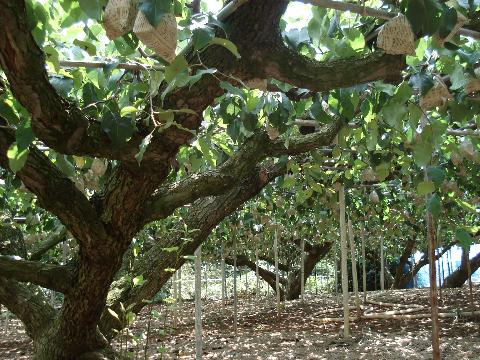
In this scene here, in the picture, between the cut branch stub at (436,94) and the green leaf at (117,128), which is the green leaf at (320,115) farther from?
the green leaf at (117,128)

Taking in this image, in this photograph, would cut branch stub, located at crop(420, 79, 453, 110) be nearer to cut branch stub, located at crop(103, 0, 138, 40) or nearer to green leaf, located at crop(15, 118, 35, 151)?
cut branch stub, located at crop(103, 0, 138, 40)

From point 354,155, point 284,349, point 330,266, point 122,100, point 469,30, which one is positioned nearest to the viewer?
point 469,30

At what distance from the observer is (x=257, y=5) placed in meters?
1.30

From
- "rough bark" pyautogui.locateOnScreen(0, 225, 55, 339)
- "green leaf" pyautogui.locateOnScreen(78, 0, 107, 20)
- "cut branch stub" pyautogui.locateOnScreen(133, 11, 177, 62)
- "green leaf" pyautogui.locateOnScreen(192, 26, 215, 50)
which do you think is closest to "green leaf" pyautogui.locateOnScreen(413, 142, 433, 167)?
"green leaf" pyautogui.locateOnScreen(192, 26, 215, 50)

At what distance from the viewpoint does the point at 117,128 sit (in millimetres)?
1319

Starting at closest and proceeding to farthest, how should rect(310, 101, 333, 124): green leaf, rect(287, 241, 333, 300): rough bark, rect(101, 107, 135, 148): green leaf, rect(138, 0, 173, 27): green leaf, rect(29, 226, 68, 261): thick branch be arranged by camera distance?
1. rect(138, 0, 173, 27): green leaf
2. rect(101, 107, 135, 148): green leaf
3. rect(310, 101, 333, 124): green leaf
4. rect(29, 226, 68, 261): thick branch
5. rect(287, 241, 333, 300): rough bark

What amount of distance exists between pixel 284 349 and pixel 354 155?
252cm

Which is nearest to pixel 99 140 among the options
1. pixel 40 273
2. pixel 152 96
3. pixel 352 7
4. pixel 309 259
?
pixel 152 96

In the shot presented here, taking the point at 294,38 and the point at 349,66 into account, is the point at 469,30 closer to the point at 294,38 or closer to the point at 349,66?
the point at 349,66

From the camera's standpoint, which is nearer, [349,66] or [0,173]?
[349,66]

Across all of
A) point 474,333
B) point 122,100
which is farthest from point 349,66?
point 474,333

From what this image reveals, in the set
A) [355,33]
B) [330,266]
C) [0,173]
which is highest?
[355,33]

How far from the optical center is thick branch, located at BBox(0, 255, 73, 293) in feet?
6.81

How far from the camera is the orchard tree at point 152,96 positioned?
1.10 m
